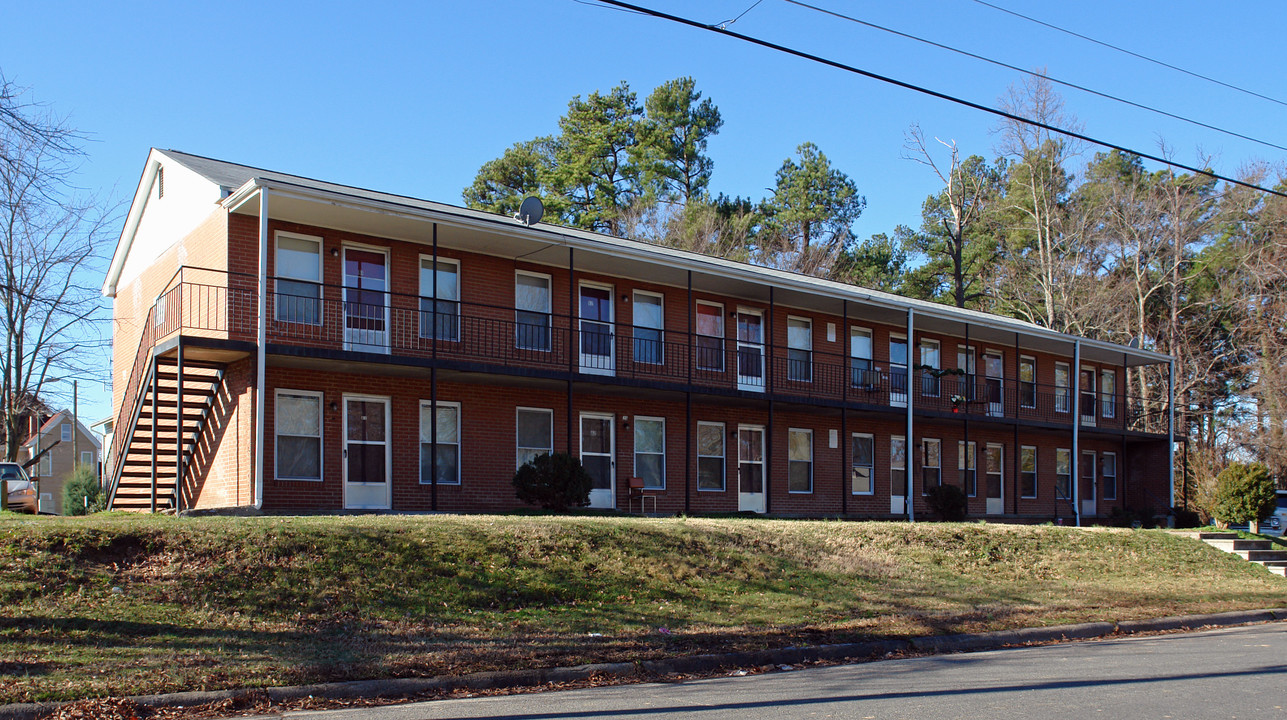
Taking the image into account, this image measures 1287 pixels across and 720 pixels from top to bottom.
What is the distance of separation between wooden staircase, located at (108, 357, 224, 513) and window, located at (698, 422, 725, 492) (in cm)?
1063

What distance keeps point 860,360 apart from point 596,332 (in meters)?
Result: 8.72

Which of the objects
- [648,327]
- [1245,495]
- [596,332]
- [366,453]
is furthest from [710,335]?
[1245,495]

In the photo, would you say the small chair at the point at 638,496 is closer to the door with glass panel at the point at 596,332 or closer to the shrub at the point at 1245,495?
the door with glass panel at the point at 596,332

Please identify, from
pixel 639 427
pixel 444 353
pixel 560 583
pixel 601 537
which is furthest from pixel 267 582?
pixel 639 427

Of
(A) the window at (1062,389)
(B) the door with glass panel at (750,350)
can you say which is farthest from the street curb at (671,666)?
(A) the window at (1062,389)

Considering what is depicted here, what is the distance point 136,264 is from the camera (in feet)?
78.1

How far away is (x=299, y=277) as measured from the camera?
60.5 feet

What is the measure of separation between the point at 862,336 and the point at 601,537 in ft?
55.6

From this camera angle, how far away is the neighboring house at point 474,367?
17.8 m

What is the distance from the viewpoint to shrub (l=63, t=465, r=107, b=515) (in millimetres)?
20734

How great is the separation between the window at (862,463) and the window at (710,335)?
16.8ft

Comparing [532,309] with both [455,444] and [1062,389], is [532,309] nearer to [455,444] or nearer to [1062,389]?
[455,444]

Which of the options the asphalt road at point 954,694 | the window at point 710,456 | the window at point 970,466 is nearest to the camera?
the asphalt road at point 954,694

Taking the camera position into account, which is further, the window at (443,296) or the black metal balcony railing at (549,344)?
the window at (443,296)
